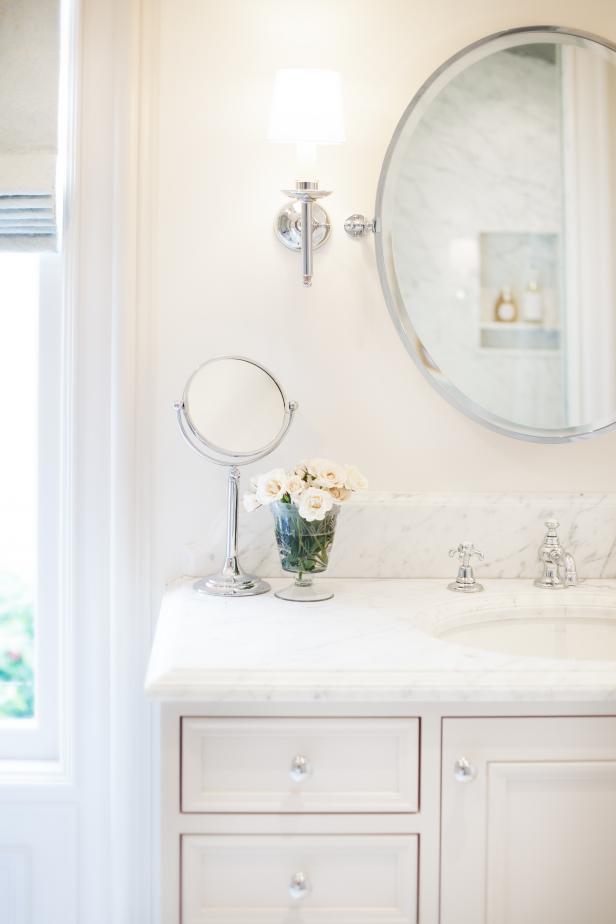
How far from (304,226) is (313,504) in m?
0.52

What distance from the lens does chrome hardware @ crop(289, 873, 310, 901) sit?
111 cm

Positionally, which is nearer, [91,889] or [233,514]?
[233,514]

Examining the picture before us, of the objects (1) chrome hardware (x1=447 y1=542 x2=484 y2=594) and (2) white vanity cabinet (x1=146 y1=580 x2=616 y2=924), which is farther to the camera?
(1) chrome hardware (x1=447 y1=542 x2=484 y2=594)

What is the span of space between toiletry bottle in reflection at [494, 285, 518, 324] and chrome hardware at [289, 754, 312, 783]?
2.93ft

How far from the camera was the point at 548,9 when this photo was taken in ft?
5.34

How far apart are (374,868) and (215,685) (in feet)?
1.05

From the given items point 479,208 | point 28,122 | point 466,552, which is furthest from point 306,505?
point 28,122

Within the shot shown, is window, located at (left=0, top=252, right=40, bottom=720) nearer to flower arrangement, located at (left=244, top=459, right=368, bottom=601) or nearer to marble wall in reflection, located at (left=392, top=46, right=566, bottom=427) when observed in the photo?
flower arrangement, located at (left=244, top=459, right=368, bottom=601)

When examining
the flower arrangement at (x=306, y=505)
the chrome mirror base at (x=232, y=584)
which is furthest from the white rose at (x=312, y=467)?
the chrome mirror base at (x=232, y=584)

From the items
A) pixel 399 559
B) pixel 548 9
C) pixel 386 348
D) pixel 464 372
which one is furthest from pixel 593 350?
pixel 548 9

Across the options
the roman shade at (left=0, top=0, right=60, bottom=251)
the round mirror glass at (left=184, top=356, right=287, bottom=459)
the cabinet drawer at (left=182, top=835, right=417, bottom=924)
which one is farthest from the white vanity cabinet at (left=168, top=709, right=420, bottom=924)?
the roman shade at (left=0, top=0, right=60, bottom=251)

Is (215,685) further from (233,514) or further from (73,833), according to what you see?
(73,833)

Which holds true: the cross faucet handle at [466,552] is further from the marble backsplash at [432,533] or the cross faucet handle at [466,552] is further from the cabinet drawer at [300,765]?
the cabinet drawer at [300,765]

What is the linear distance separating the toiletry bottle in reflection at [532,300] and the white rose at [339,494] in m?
0.51
